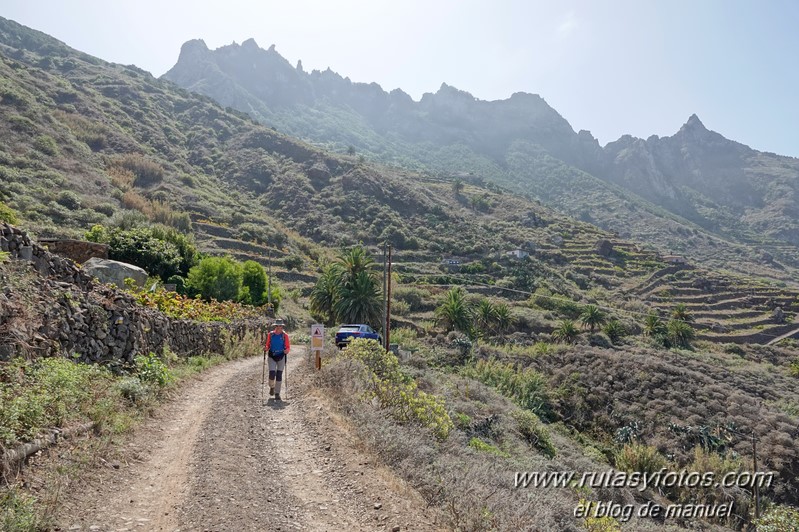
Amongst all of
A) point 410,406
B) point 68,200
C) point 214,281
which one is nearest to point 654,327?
point 214,281

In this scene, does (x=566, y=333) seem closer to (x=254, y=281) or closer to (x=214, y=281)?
(x=254, y=281)

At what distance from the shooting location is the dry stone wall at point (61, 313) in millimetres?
6781

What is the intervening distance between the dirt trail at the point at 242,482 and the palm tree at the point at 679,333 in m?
54.5

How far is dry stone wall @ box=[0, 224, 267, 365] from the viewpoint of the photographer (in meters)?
6.78

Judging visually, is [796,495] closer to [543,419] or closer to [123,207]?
[543,419]

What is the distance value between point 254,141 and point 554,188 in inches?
5013

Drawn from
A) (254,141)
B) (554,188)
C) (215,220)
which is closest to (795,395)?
(215,220)

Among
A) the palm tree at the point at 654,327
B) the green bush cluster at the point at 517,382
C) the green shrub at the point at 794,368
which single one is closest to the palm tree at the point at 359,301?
the green bush cluster at the point at 517,382

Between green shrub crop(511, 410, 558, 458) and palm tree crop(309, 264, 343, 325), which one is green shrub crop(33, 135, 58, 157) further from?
green shrub crop(511, 410, 558, 458)

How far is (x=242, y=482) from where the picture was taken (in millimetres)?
5926

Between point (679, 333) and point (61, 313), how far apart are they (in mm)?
59154

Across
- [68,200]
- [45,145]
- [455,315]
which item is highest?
[45,145]

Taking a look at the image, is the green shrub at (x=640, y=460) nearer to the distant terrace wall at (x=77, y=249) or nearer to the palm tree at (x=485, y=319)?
the palm tree at (x=485, y=319)

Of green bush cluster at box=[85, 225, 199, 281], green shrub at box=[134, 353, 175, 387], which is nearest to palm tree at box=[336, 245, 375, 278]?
green bush cluster at box=[85, 225, 199, 281]
